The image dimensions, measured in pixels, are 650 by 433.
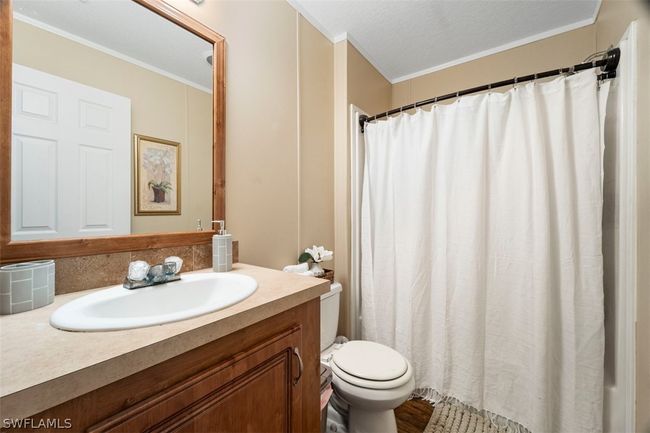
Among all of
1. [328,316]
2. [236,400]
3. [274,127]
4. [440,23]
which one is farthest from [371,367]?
[440,23]

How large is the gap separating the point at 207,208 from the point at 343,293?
1.17 m

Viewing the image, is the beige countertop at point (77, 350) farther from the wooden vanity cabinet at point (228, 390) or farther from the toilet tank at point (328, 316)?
the toilet tank at point (328, 316)

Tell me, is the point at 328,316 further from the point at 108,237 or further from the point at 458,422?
the point at 108,237

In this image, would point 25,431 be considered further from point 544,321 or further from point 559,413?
point 559,413

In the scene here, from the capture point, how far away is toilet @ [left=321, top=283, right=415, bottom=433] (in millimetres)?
1127

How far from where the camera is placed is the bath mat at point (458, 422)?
137 centimetres

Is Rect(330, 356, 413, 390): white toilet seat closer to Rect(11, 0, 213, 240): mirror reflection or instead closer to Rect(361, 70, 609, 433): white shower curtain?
Rect(361, 70, 609, 433): white shower curtain

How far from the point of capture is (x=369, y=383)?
114 cm

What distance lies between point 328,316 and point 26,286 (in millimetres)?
1200

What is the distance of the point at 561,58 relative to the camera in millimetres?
1799

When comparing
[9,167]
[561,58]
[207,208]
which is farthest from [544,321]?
[9,167]

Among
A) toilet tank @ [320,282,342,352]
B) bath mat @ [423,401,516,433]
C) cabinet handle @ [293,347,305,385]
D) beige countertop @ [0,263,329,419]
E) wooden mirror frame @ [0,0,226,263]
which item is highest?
wooden mirror frame @ [0,0,226,263]

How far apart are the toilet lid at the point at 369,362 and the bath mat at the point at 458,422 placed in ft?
1.59

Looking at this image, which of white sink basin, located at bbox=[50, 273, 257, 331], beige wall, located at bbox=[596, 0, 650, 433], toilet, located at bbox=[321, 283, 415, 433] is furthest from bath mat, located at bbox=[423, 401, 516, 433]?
white sink basin, located at bbox=[50, 273, 257, 331]
